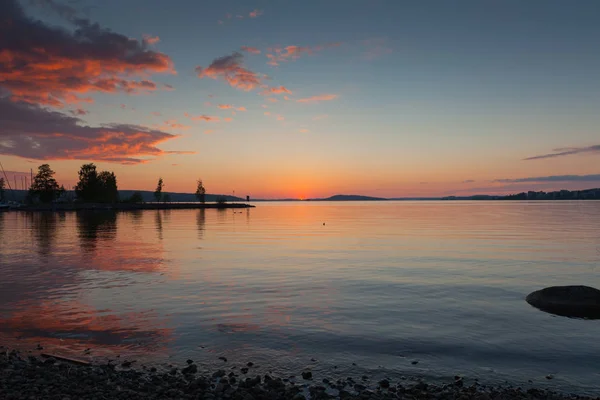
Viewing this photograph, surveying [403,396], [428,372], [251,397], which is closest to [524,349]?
[428,372]

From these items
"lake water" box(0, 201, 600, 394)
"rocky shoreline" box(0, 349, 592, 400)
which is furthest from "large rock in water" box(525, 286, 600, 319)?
"rocky shoreline" box(0, 349, 592, 400)

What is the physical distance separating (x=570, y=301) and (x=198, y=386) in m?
21.3

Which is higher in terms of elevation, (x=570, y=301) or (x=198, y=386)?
(x=198, y=386)

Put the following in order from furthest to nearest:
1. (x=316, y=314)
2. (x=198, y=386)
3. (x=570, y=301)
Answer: (x=570, y=301) → (x=316, y=314) → (x=198, y=386)

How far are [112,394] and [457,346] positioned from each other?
1326cm

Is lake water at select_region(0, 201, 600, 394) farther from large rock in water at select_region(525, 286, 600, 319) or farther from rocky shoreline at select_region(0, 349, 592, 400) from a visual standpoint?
large rock in water at select_region(525, 286, 600, 319)

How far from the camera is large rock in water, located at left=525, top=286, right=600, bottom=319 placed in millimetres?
22180

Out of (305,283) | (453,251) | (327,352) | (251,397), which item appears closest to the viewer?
(251,397)

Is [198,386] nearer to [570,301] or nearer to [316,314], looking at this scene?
[316,314]

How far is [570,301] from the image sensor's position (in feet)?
75.4

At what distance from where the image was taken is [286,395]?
39.3 feet

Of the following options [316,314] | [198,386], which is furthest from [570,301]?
[198,386]

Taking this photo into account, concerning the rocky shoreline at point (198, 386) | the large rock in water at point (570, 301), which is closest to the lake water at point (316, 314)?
the rocky shoreline at point (198, 386)

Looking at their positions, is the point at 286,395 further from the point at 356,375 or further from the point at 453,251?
the point at 453,251
